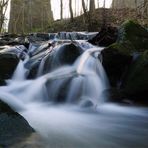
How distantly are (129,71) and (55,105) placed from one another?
5.75 feet

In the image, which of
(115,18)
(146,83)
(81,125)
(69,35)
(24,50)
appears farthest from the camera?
(115,18)

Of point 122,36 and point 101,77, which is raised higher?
point 122,36

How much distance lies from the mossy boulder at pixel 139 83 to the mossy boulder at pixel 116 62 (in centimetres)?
53

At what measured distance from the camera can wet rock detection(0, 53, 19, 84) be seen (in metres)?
8.48

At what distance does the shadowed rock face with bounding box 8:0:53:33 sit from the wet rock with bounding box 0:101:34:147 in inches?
936

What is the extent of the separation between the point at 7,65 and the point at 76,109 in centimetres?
268

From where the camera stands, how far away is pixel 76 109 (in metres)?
6.71

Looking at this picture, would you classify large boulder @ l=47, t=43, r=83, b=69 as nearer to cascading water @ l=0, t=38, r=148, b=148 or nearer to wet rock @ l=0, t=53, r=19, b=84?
cascading water @ l=0, t=38, r=148, b=148

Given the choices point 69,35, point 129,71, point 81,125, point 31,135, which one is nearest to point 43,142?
point 31,135

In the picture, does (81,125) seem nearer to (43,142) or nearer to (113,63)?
(43,142)

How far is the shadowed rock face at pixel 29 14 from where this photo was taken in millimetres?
29106

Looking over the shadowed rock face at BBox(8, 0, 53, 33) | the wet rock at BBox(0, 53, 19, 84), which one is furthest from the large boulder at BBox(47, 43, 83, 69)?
the shadowed rock face at BBox(8, 0, 53, 33)

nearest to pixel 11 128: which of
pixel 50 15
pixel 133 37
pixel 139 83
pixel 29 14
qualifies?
pixel 139 83

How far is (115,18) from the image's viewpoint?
62.0 ft
